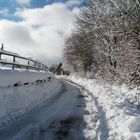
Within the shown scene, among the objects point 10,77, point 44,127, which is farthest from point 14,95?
point 44,127

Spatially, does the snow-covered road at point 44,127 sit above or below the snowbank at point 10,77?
below

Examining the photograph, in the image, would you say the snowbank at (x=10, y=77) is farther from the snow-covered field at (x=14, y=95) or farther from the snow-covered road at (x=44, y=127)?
the snow-covered road at (x=44, y=127)

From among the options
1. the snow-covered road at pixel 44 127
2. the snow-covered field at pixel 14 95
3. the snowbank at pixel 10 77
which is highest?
the snowbank at pixel 10 77

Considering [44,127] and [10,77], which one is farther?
[10,77]

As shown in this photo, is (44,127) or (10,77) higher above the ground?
(10,77)

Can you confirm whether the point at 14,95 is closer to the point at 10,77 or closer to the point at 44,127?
the point at 10,77

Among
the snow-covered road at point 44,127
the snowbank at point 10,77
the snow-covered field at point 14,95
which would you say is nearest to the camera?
the snow-covered road at point 44,127

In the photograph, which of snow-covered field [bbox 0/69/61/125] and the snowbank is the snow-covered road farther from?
the snowbank

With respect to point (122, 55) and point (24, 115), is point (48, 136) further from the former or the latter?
point (122, 55)

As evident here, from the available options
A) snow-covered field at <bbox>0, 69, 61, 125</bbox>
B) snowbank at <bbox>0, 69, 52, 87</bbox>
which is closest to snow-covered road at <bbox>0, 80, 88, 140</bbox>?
snow-covered field at <bbox>0, 69, 61, 125</bbox>

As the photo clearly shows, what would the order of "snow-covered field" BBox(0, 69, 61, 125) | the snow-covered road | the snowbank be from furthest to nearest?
the snowbank, "snow-covered field" BBox(0, 69, 61, 125), the snow-covered road

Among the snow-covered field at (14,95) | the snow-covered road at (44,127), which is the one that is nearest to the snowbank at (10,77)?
the snow-covered field at (14,95)

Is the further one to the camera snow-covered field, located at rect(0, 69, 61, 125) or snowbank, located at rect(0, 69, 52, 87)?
snowbank, located at rect(0, 69, 52, 87)

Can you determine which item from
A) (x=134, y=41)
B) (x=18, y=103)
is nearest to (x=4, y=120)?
(x=18, y=103)
